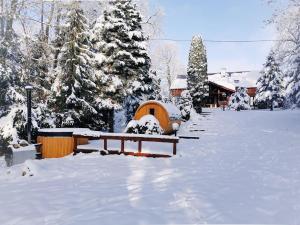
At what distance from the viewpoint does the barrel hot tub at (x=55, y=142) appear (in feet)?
47.3

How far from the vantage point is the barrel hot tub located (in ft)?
47.3

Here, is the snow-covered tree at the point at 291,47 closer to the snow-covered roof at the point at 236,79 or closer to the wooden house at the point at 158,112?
the wooden house at the point at 158,112

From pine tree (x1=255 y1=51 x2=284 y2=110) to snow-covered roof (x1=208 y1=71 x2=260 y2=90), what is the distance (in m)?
19.6

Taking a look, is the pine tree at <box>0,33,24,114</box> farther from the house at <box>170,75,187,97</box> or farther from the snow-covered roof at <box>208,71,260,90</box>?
the snow-covered roof at <box>208,71,260,90</box>

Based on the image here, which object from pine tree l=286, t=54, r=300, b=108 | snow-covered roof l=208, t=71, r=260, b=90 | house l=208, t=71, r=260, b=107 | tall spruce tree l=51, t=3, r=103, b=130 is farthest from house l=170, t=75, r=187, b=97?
tall spruce tree l=51, t=3, r=103, b=130

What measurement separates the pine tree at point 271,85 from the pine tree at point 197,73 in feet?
29.4

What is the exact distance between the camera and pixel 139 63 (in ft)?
91.9

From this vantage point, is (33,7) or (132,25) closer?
(33,7)

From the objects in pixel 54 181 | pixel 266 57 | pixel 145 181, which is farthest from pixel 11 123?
pixel 266 57

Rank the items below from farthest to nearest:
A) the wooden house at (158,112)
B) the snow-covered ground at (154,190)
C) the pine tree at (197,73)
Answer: the pine tree at (197,73) → the wooden house at (158,112) → the snow-covered ground at (154,190)

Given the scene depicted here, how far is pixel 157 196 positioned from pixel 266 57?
55098 millimetres

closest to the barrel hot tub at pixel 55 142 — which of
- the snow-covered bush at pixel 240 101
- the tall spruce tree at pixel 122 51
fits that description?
the tall spruce tree at pixel 122 51

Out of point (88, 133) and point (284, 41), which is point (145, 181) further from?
point (284, 41)

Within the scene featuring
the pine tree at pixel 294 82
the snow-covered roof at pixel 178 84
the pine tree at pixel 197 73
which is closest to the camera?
the pine tree at pixel 294 82
